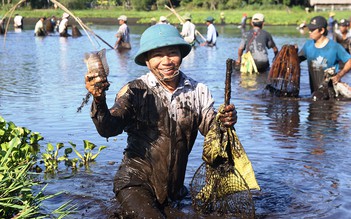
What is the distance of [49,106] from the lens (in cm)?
1086

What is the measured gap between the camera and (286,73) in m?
11.8

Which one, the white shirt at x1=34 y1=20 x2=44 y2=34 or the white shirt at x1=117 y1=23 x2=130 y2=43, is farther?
the white shirt at x1=34 y1=20 x2=44 y2=34

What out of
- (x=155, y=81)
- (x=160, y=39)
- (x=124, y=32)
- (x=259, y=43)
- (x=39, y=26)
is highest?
(x=160, y=39)

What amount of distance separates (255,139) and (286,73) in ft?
11.9

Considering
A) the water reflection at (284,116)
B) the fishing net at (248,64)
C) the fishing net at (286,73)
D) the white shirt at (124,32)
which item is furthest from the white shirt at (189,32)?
the water reflection at (284,116)

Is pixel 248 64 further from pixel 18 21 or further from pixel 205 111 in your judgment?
pixel 18 21

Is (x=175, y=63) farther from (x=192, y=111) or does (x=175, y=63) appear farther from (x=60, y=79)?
(x=60, y=79)

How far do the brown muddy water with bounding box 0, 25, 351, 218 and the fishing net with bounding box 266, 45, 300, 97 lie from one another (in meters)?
0.22

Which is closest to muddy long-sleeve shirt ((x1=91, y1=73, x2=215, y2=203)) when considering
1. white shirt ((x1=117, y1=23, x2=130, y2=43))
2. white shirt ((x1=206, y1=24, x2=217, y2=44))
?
white shirt ((x1=117, y1=23, x2=130, y2=43))

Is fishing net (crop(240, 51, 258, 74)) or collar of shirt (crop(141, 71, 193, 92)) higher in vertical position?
collar of shirt (crop(141, 71, 193, 92))

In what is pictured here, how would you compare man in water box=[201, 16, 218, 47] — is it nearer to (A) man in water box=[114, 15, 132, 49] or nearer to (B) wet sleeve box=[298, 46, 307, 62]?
(A) man in water box=[114, 15, 132, 49]

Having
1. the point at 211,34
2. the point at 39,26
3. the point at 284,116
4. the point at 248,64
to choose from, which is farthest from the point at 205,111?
the point at 39,26

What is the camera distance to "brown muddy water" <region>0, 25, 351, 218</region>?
5.85 meters

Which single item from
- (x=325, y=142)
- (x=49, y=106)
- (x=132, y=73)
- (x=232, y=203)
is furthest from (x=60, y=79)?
(x=232, y=203)
